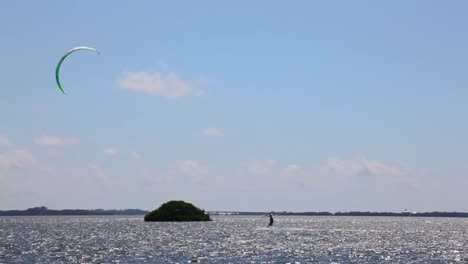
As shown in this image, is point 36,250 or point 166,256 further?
point 36,250

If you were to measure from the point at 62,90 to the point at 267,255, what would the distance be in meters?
29.9

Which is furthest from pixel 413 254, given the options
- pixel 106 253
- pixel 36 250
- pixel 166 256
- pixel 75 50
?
pixel 75 50

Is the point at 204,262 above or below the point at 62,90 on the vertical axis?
below

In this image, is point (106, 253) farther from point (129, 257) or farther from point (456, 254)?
point (456, 254)

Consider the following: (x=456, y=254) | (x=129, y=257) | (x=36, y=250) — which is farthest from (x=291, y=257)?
(x=36, y=250)

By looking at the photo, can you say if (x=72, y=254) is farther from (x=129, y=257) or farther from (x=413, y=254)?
(x=413, y=254)

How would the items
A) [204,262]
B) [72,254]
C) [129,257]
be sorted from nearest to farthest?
[204,262]
[129,257]
[72,254]

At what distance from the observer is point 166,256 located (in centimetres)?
6550

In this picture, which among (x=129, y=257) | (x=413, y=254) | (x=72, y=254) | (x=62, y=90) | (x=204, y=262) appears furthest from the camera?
(x=413, y=254)

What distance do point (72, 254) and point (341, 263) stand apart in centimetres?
2475

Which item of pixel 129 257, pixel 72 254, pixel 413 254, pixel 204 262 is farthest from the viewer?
pixel 413 254

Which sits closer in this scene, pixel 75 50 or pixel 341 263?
pixel 75 50

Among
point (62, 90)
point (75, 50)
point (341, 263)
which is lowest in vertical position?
point (341, 263)

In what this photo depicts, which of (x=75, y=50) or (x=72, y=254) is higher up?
(x=75, y=50)
